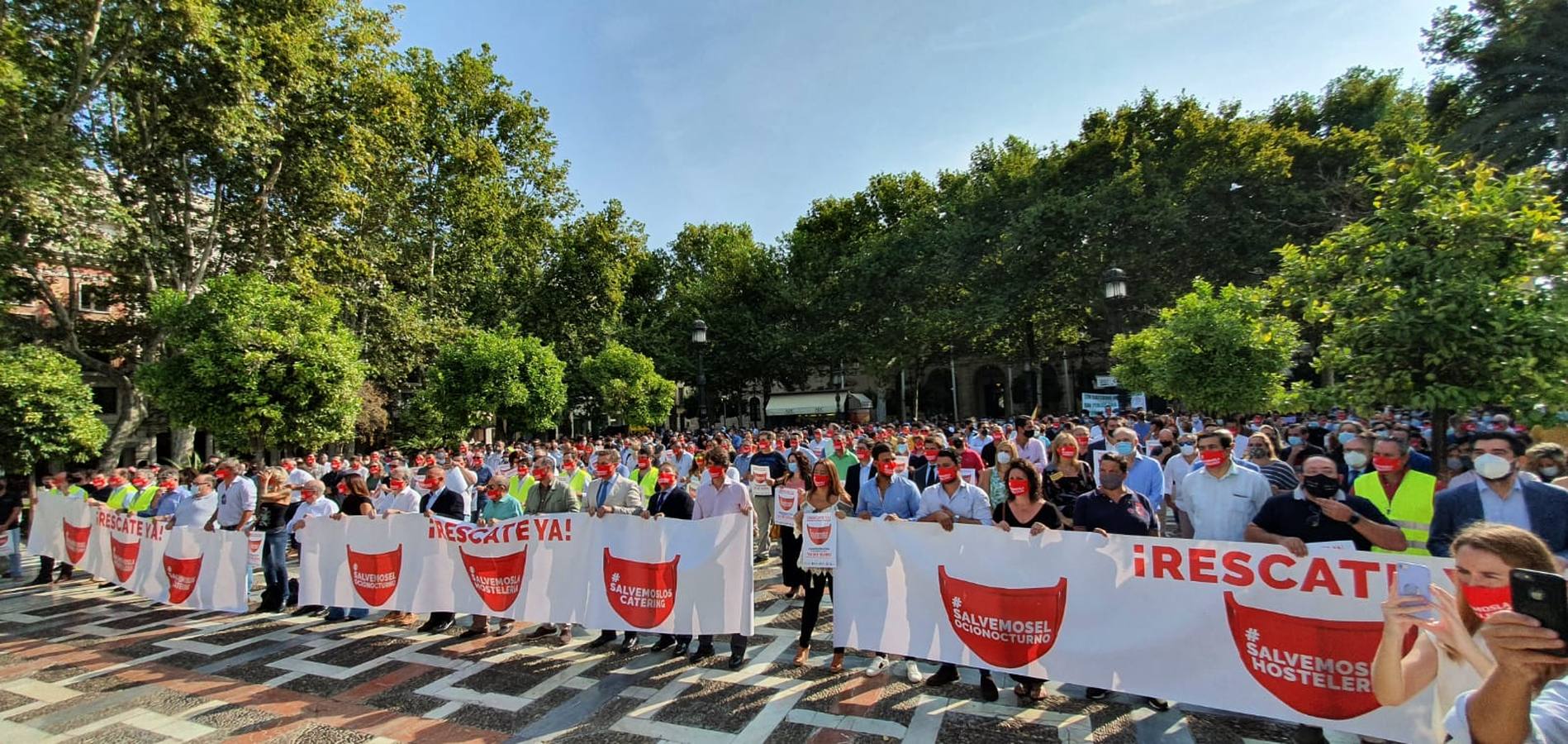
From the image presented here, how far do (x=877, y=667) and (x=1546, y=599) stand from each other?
14.7 feet

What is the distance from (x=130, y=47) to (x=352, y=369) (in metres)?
9.60

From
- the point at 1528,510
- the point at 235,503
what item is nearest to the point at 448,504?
the point at 235,503

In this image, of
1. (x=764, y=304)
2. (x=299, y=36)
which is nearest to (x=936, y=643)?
(x=299, y=36)

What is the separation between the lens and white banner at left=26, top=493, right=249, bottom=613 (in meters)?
8.00

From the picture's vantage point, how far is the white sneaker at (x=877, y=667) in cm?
554

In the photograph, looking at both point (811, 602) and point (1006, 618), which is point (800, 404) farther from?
point (1006, 618)

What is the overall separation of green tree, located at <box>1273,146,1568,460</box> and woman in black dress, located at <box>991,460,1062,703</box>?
13.4 ft

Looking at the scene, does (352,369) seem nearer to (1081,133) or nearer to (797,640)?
(797,640)

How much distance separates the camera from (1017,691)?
4914 mm

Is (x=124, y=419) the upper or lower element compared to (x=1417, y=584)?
upper

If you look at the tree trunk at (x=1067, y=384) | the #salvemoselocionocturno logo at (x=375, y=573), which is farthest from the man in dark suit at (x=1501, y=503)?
the tree trunk at (x=1067, y=384)

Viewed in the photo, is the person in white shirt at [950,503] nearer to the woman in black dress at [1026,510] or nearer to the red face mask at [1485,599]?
the woman in black dress at [1026,510]

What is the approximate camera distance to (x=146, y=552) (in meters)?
8.92

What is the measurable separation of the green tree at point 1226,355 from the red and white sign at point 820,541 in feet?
38.6
